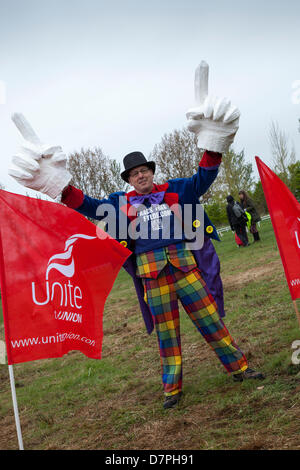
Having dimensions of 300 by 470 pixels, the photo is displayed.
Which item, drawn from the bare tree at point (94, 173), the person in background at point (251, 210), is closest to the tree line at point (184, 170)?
the bare tree at point (94, 173)

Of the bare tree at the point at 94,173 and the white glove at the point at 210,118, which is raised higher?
the bare tree at the point at 94,173

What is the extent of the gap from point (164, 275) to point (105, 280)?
0.48m

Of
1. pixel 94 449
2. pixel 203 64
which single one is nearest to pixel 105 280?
pixel 94 449

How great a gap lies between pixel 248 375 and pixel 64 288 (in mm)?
1668

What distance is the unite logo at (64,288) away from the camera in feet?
10.7

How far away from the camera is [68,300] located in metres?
3.36

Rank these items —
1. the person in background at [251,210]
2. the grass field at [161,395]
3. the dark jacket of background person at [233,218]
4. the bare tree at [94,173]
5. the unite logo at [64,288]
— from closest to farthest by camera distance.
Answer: the grass field at [161,395] < the unite logo at [64,288] < the dark jacket of background person at [233,218] < the person in background at [251,210] < the bare tree at [94,173]

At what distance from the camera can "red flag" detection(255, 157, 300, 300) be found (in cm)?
348

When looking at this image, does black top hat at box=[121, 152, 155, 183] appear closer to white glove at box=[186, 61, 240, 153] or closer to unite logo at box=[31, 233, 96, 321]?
white glove at box=[186, 61, 240, 153]

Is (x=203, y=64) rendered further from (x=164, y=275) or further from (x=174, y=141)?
(x=174, y=141)

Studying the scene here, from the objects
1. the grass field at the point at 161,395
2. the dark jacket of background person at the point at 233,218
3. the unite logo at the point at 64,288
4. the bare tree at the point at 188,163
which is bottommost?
the grass field at the point at 161,395

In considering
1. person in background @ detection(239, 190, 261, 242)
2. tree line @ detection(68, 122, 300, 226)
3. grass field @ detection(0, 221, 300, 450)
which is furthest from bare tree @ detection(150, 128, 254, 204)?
grass field @ detection(0, 221, 300, 450)

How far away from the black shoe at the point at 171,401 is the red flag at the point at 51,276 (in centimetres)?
75

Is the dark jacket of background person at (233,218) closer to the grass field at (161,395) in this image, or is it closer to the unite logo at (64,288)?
the grass field at (161,395)
